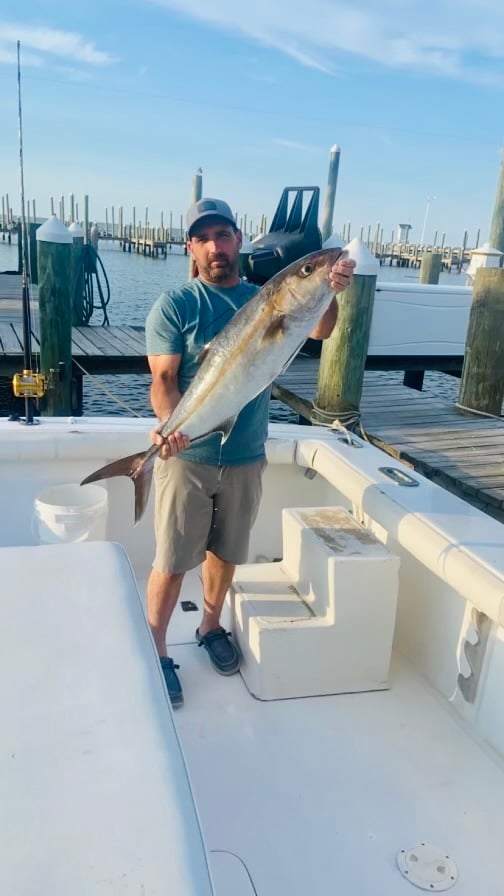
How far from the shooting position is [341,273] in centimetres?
198

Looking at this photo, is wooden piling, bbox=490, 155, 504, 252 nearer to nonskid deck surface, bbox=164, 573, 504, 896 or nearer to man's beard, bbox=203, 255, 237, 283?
man's beard, bbox=203, 255, 237, 283

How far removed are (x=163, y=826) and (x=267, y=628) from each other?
156 centimetres

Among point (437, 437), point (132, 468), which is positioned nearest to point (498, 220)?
point (437, 437)

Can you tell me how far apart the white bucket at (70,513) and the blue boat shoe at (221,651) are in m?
0.73

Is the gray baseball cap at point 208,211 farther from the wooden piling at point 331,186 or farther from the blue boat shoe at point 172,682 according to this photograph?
the wooden piling at point 331,186

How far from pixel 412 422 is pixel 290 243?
3618 mm

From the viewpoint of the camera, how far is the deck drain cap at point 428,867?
1955 mm

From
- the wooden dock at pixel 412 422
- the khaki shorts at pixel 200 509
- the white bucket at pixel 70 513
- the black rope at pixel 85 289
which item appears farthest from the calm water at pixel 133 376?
the khaki shorts at pixel 200 509

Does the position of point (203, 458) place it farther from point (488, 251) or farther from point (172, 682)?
point (488, 251)

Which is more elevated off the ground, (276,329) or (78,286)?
(276,329)

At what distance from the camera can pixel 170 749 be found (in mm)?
1255

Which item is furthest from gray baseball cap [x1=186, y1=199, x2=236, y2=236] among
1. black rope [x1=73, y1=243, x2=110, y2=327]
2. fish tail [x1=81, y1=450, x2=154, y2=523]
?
black rope [x1=73, y1=243, x2=110, y2=327]

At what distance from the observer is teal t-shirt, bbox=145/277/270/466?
2.53m

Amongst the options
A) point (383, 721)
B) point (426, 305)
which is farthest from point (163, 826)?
point (426, 305)
